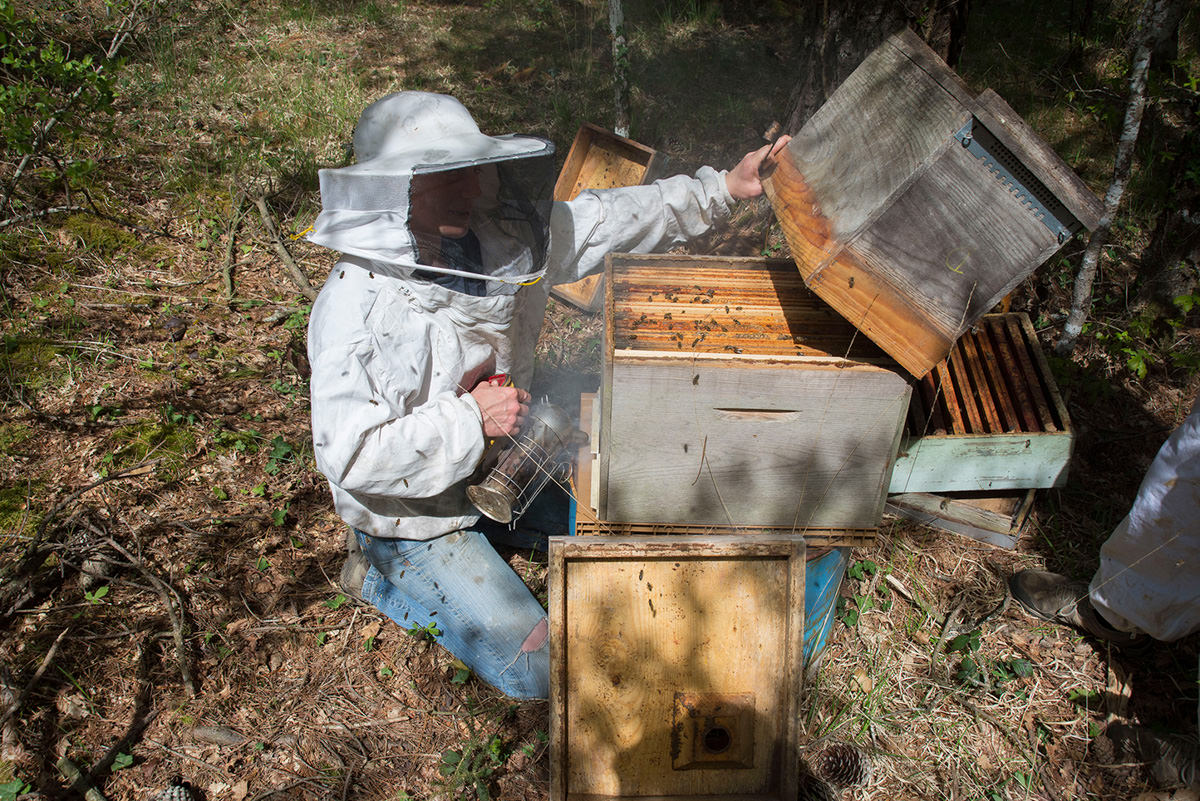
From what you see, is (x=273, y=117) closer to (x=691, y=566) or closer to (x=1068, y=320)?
(x=691, y=566)

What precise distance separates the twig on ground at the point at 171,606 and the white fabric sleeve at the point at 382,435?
1.04 meters

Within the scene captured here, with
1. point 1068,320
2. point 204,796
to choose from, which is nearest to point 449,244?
point 204,796

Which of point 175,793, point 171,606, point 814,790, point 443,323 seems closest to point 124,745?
point 175,793

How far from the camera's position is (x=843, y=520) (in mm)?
2418

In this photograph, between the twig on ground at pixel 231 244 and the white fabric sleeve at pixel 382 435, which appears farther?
the twig on ground at pixel 231 244

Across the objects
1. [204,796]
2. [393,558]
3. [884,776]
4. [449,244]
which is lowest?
[204,796]

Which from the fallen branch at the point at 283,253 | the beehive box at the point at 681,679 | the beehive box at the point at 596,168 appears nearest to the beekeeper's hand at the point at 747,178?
the beehive box at the point at 681,679

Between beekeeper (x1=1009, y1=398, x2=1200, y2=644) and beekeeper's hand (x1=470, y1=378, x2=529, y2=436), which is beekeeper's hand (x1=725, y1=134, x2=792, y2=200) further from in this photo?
beekeeper (x1=1009, y1=398, x2=1200, y2=644)

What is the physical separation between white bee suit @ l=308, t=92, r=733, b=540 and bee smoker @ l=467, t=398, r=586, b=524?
4.7 inches

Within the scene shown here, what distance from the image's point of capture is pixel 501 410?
2.44 m

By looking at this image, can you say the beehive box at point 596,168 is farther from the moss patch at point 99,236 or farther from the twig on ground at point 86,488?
the moss patch at point 99,236

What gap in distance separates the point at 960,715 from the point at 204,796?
8.73ft

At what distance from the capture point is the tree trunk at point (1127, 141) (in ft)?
9.04

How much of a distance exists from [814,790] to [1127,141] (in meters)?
2.84
